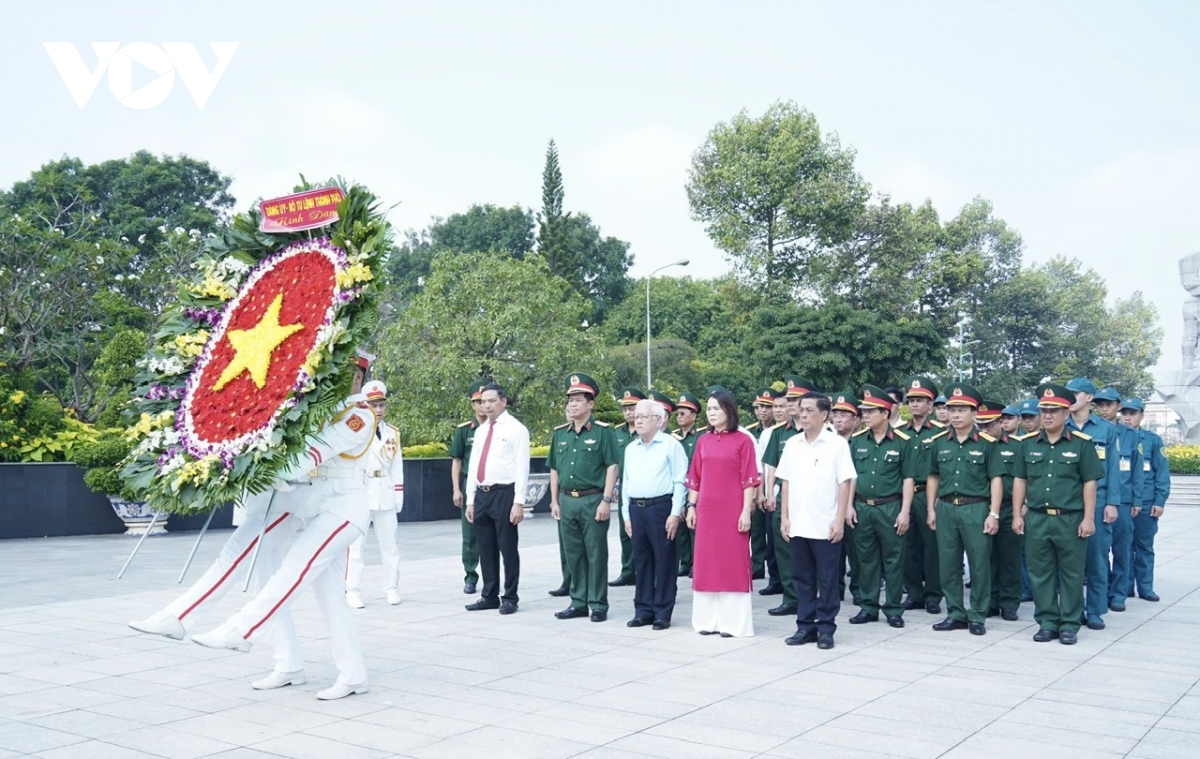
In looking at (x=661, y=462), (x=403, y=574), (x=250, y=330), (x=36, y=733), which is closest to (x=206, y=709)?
(x=36, y=733)

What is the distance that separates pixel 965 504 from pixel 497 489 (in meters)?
3.47

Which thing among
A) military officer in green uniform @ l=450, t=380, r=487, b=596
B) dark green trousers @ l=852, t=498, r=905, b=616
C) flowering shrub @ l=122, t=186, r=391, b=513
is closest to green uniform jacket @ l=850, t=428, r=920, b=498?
dark green trousers @ l=852, t=498, r=905, b=616

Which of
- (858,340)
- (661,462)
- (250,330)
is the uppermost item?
(858,340)

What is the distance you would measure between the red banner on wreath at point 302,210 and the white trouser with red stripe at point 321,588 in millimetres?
1479

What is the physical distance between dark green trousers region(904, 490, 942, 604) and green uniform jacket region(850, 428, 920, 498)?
23.1 inches

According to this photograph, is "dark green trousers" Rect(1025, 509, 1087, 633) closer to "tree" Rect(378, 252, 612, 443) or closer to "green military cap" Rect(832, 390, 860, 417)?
"green military cap" Rect(832, 390, 860, 417)

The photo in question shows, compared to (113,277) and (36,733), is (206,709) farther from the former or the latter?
(113,277)

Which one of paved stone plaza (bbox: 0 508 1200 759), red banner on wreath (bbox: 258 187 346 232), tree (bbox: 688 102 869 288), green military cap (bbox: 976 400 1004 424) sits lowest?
paved stone plaza (bbox: 0 508 1200 759)

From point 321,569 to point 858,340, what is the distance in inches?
1071

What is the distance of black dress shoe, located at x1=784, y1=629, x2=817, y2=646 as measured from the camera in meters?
7.36

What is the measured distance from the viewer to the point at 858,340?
3130 cm

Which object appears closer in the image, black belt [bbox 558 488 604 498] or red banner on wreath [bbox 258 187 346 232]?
red banner on wreath [bbox 258 187 346 232]

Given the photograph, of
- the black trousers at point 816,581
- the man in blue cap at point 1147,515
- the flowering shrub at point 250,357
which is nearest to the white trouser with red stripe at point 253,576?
the flowering shrub at point 250,357

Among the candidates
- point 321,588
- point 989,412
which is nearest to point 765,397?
point 989,412
